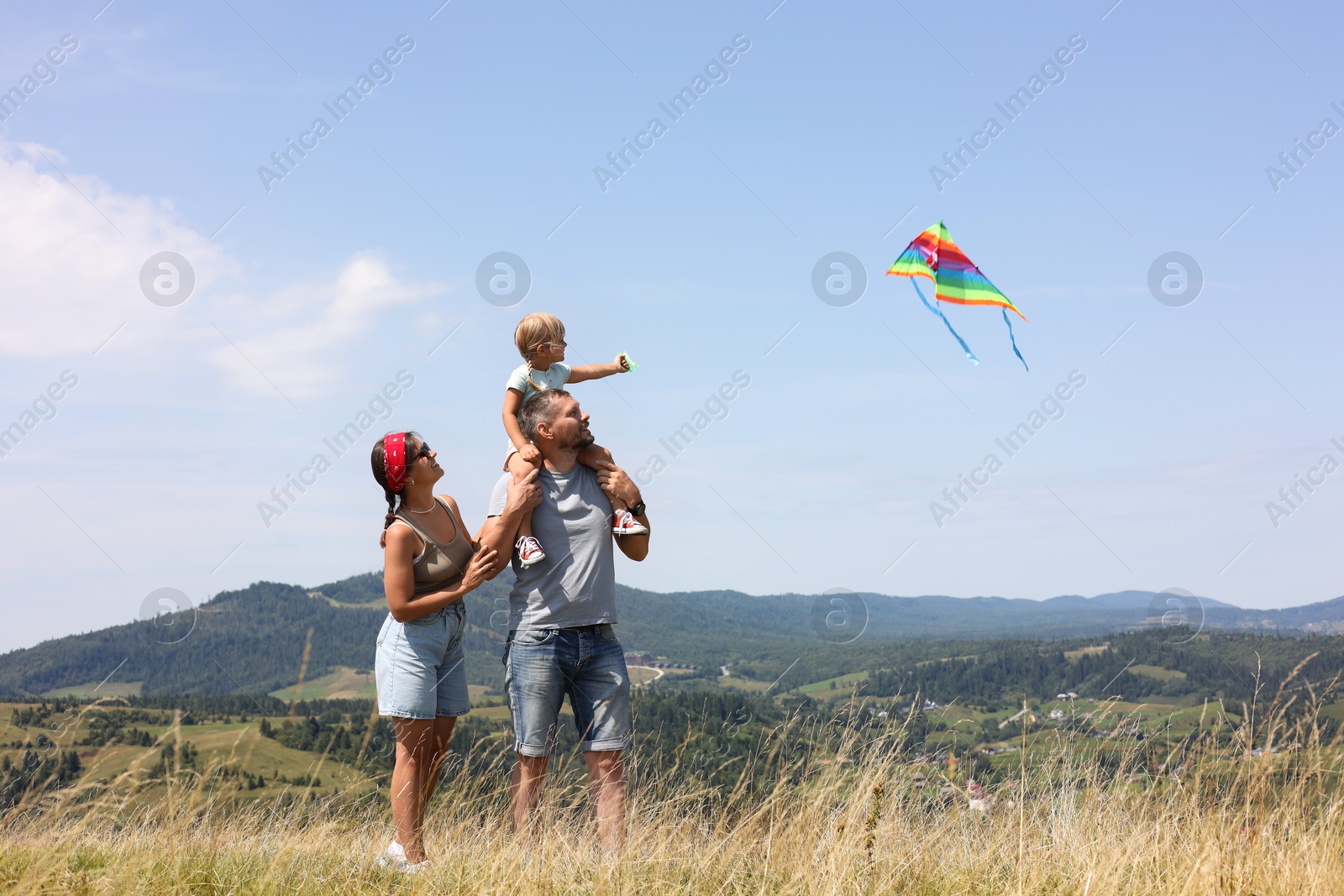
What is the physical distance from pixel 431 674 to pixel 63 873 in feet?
4.96

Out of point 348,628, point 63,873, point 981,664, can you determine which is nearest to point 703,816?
point 63,873

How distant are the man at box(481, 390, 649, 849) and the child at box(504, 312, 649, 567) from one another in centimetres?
6

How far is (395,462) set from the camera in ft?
13.2

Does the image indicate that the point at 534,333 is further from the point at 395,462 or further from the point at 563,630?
the point at 563,630

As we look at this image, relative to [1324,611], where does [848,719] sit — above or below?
above

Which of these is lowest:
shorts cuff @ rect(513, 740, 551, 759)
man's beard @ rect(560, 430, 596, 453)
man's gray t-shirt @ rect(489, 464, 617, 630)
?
shorts cuff @ rect(513, 740, 551, 759)

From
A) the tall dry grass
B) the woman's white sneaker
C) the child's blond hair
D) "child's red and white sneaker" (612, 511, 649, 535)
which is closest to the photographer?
the tall dry grass

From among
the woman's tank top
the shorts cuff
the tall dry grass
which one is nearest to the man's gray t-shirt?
the woman's tank top

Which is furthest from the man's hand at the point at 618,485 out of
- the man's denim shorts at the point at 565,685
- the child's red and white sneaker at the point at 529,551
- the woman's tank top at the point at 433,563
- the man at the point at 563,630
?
the woman's tank top at the point at 433,563

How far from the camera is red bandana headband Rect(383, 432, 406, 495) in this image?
158 inches

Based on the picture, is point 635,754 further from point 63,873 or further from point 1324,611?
point 1324,611

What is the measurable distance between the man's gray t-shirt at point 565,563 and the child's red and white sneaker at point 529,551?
0.07m

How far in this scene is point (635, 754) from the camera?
500cm

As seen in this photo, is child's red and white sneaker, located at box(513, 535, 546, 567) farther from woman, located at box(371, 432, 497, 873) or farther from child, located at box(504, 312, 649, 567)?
woman, located at box(371, 432, 497, 873)
